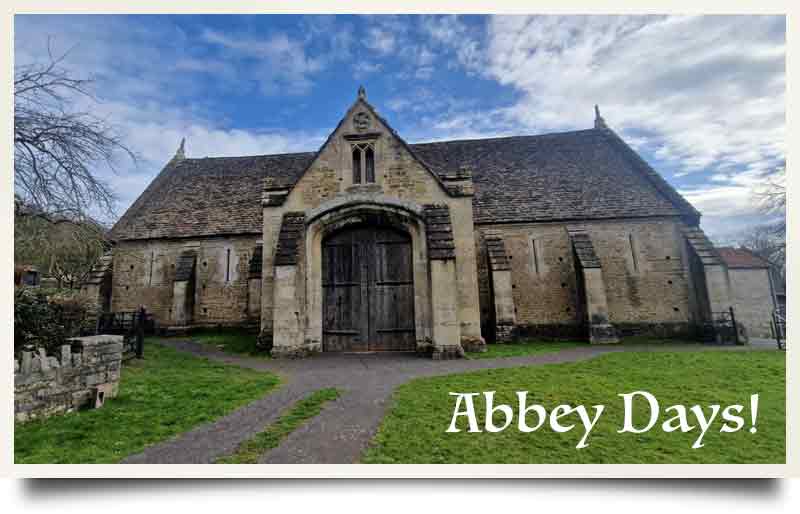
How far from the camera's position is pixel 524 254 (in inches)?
613

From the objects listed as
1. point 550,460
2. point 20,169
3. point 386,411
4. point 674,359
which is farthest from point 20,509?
point 674,359

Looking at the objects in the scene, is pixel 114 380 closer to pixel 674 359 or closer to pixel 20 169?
pixel 20 169

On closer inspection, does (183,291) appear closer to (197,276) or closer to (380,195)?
(197,276)

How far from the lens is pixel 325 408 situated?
5.42 meters

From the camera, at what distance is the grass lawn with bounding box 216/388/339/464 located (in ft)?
12.7

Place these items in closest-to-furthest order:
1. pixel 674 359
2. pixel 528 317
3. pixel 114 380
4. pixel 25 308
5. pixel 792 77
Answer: pixel 792 77 < pixel 25 308 < pixel 114 380 < pixel 674 359 < pixel 528 317

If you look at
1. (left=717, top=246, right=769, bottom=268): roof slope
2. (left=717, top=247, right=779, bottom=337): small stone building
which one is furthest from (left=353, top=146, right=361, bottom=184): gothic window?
(left=717, top=246, right=769, bottom=268): roof slope

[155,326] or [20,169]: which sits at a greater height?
[20,169]

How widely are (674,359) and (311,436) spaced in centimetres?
913

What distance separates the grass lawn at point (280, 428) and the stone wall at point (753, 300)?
1461 cm

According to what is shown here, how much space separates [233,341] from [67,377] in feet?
26.4

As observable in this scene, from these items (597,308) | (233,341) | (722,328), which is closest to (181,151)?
(233,341)

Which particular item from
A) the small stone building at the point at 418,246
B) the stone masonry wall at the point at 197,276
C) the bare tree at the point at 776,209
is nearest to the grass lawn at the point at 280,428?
the small stone building at the point at 418,246

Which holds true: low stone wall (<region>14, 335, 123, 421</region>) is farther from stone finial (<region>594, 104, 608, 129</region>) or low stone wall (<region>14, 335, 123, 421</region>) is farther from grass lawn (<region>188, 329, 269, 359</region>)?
stone finial (<region>594, 104, 608, 129</region>)
